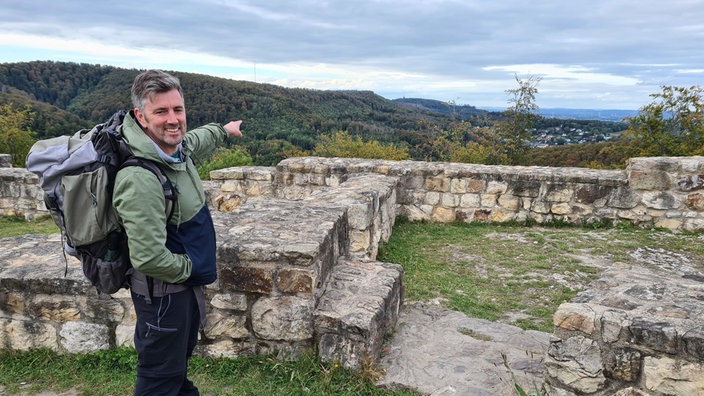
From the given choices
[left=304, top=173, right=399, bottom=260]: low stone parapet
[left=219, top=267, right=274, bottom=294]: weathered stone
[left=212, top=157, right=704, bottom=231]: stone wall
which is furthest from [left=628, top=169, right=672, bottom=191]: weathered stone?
[left=219, top=267, right=274, bottom=294]: weathered stone

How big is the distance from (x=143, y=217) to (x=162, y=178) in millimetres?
188

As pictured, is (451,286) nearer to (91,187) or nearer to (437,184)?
(437,184)

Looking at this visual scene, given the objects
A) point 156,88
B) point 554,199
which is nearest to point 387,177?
point 554,199

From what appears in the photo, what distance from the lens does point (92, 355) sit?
2.80m

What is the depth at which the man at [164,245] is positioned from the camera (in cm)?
174

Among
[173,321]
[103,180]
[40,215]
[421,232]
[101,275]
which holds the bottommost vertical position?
[40,215]

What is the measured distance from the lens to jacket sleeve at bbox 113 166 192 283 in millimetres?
1674

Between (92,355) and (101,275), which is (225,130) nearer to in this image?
(101,275)

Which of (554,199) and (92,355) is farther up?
(554,199)

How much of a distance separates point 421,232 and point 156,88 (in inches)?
181

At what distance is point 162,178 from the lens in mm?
1806

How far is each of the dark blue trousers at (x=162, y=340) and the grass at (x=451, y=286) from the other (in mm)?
602

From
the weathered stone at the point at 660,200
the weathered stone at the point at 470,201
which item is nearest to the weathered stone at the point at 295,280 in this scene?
the weathered stone at the point at 470,201

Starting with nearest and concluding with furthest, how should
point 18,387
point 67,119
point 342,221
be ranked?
1. point 18,387
2. point 342,221
3. point 67,119
